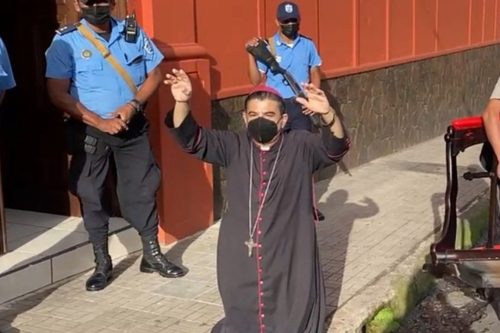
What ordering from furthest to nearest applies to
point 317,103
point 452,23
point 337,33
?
point 452,23
point 337,33
point 317,103

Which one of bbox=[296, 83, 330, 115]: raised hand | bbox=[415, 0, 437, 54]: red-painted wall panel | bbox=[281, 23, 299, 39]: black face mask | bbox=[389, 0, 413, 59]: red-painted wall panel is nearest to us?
bbox=[296, 83, 330, 115]: raised hand

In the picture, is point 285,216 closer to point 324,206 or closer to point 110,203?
point 110,203

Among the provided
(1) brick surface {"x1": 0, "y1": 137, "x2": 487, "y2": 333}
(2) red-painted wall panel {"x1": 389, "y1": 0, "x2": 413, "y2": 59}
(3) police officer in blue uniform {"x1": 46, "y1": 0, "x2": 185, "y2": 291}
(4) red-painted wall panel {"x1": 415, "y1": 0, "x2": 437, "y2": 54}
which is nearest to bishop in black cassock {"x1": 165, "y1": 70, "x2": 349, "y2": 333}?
(1) brick surface {"x1": 0, "y1": 137, "x2": 487, "y2": 333}

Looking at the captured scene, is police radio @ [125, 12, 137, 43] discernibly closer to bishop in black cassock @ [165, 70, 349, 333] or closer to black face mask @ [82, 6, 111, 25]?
black face mask @ [82, 6, 111, 25]

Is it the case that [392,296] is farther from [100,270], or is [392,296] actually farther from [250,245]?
[100,270]

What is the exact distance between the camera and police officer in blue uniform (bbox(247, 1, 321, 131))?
21.4ft

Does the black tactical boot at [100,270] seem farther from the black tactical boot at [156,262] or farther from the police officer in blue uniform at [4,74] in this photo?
the police officer in blue uniform at [4,74]

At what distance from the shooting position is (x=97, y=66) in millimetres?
4871

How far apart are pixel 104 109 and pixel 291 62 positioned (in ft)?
7.06

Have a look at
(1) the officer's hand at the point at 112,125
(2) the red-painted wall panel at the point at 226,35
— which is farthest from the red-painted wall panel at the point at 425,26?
(1) the officer's hand at the point at 112,125

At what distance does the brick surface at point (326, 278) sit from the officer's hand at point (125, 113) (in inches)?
42.7

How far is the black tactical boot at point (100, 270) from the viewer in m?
5.08

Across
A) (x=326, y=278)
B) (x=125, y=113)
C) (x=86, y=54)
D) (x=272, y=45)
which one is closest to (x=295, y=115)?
(x=272, y=45)

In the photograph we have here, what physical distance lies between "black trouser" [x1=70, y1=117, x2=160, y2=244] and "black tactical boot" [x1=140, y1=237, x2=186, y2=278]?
0.27ft
